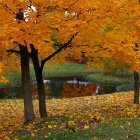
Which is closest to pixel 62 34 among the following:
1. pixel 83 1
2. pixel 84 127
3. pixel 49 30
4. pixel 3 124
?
pixel 49 30

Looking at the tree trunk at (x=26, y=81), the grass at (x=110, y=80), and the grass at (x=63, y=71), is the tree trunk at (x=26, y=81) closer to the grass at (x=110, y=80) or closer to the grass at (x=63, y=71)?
the grass at (x=110, y=80)

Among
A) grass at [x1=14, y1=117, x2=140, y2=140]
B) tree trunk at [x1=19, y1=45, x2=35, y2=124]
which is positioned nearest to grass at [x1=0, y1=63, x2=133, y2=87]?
tree trunk at [x1=19, y1=45, x2=35, y2=124]

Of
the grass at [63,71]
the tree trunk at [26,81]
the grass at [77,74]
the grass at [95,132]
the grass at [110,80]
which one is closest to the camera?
the grass at [95,132]

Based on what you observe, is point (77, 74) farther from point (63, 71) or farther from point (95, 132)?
point (95, 132)

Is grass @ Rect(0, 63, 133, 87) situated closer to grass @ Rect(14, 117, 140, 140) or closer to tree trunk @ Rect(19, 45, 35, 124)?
tree trunk @ Rect(19, 45, 35, 124)

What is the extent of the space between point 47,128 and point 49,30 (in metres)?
3.66

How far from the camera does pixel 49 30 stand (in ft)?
39.3

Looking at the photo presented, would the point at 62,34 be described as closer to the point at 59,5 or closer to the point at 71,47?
the point at 59,5

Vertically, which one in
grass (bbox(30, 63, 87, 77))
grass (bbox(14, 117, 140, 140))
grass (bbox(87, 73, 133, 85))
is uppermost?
grass (bbox(30, 63, 87, 77))

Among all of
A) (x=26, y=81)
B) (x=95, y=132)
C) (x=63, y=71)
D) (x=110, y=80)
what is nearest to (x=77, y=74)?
(x=63, y=71)

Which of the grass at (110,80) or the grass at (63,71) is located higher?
the grass at (63,71)

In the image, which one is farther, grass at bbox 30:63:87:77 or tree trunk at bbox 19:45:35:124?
grass at bbox 30:63:87:77

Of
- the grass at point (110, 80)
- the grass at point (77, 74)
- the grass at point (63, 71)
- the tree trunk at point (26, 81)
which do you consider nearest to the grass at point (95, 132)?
the tree trunk at point (26, 81)

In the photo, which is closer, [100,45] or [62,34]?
[62,34]
